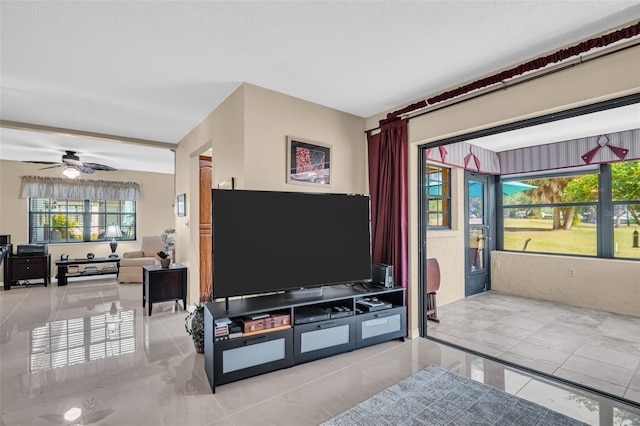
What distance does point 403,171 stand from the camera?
11.3 feet

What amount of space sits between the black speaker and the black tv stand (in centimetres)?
71

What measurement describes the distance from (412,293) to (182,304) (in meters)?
3.30

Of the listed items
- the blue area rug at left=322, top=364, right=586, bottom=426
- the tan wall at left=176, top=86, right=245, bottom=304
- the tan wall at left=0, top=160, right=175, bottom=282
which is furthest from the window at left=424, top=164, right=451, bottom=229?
the tan wall at left=0, top=160, right=175, bottom=282

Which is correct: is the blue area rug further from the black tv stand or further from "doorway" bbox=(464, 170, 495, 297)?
"doorway" bbox=(464, 170, 495, 297)

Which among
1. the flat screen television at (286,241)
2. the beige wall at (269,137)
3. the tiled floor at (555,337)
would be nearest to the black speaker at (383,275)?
the flat screen television at (286,241)

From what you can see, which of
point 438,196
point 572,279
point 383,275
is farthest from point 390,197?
point 572,279

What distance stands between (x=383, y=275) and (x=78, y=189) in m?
7.37

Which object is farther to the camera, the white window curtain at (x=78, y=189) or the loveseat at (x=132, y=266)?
the white window curtain at (x=78, y=189)

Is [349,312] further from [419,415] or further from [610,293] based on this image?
[610,293]

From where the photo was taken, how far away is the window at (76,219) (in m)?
7.06

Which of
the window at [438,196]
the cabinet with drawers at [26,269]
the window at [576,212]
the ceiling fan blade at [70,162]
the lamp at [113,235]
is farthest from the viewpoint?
the lamp at [113,235]

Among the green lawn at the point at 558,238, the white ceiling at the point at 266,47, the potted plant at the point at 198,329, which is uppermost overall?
the white ceiling at the point at 266,47

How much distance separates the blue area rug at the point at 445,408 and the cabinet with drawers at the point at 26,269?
6864 mm

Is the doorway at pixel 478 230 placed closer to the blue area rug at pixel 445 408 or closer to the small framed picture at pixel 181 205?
the blue area rug at pixel 445 408
